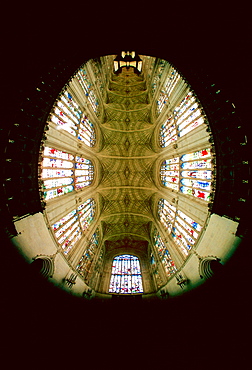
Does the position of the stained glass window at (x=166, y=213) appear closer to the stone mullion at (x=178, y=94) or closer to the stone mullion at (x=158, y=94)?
the stone mullion at (x=178, y=94)

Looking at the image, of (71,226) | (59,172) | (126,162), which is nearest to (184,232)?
(71,226)

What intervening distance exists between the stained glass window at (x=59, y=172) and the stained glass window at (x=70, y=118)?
1.88 meters

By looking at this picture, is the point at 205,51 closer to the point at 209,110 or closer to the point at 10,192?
the point at 209,110

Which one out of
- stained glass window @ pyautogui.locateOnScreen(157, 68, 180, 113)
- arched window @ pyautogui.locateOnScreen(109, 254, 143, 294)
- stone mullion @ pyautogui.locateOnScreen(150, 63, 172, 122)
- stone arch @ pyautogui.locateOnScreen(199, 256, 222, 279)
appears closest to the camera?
stone arch @ pyautogui.locateOnScreen(199, 256, 222, 279)

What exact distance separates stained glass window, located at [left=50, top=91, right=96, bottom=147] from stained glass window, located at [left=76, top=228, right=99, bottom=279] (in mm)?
10560

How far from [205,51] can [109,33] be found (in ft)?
12.8

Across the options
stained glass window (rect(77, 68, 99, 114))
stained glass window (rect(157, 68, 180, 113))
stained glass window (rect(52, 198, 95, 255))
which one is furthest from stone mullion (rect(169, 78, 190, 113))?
stained glass window (rect(52, 198, 95, 255))

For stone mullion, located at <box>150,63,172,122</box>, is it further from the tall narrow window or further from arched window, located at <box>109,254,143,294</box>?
arched window, located at <box>109,254,143,294</box>

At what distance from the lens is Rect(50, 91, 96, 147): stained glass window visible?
10367mm

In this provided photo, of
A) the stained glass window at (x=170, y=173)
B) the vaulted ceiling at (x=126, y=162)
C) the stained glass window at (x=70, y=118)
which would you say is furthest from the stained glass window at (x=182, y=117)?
the stained glass window at (x=70, y=118)

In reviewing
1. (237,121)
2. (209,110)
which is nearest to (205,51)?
(209,110)

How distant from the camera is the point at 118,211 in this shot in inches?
864

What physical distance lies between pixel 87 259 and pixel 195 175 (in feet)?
39.9

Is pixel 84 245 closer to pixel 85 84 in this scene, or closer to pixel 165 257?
pixel 165 257
